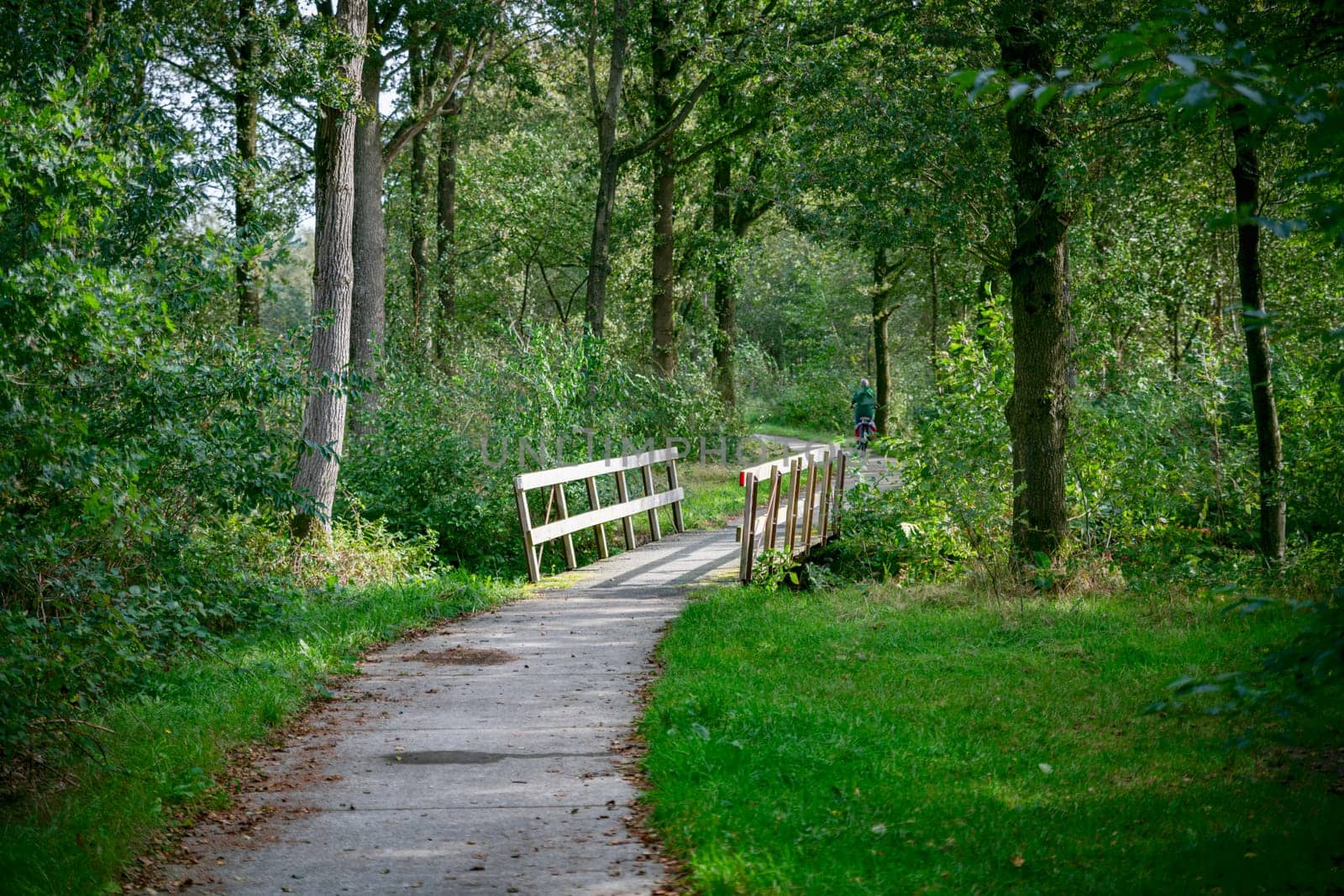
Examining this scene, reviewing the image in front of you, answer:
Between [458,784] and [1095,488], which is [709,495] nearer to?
[1095,488]

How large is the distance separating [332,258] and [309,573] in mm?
3724

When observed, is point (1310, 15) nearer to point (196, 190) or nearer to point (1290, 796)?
point (1290, 796)

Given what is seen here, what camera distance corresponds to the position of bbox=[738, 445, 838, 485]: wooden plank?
1200 cm

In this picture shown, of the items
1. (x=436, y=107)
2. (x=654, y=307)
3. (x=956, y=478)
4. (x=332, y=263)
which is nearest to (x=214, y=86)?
(x=436, y=107)

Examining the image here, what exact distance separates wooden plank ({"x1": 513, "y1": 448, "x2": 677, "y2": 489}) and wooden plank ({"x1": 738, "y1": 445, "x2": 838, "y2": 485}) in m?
1.69

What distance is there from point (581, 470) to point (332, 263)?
371 centimetres

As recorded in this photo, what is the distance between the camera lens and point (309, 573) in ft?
37.4

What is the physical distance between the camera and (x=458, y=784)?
19.3 ft

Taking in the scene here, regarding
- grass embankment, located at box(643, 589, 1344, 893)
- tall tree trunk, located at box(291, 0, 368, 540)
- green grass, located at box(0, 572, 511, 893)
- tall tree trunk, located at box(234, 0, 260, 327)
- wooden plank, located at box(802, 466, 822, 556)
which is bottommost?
grass embankment, located at box(643, 589, 1344, 893)

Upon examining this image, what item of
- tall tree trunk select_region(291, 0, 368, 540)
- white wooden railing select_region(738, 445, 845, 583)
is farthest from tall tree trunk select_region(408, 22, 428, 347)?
white wooden railing select_region(738, 445, 845, 583)

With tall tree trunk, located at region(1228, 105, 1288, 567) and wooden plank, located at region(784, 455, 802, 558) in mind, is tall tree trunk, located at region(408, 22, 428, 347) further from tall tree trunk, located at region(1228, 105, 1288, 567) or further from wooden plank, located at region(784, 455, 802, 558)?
tall tree trunk, located at region(1228, 105, 1288, 567)

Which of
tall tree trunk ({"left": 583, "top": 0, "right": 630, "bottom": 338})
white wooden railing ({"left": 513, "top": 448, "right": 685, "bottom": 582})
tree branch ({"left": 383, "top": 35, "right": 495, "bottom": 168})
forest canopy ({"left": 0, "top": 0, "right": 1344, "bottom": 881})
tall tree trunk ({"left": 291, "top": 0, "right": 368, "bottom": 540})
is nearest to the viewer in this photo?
forest canopy ({"left": 0, "top": 0, "right": 1344, "bottom": 881})

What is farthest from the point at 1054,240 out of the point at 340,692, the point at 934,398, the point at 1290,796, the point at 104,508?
the point at 104,508

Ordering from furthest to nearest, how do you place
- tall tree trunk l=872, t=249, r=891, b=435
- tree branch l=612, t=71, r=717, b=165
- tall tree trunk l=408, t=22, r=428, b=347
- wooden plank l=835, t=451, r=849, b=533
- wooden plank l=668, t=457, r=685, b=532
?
tall tree trunk l=872, t=249, r=891, b=435 < tall tree trunk l=408, t=22, r=428, b=347 < tree branch l=612, t=71, r=717, b=165 < wooden plank l=668, t=457, r=685, b=532 < wooden plank l=835, t=451, r=849, b=533
